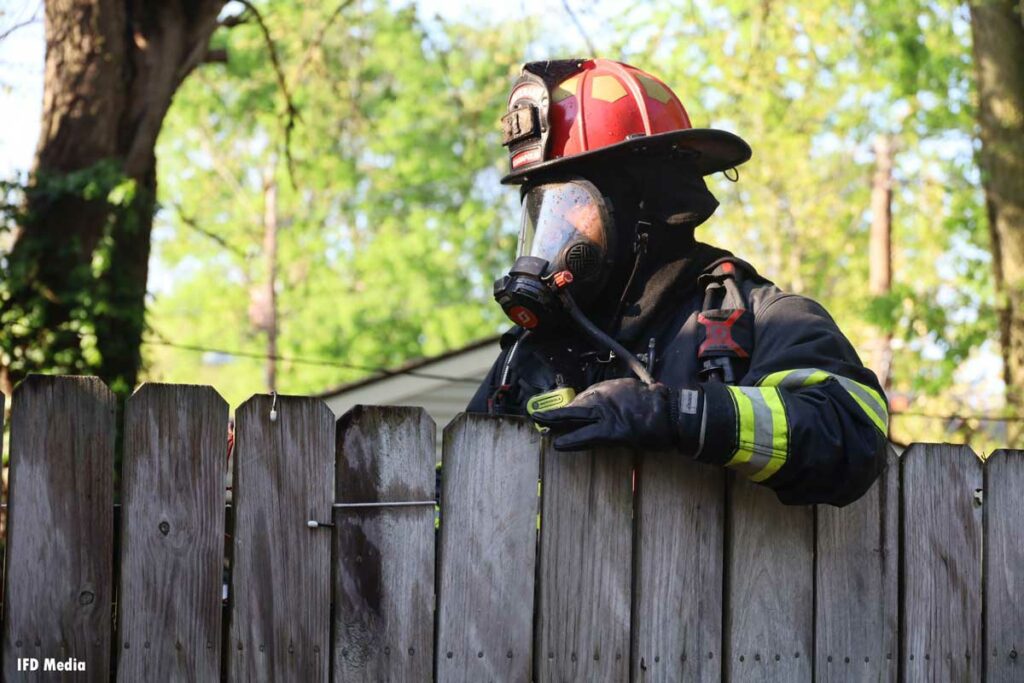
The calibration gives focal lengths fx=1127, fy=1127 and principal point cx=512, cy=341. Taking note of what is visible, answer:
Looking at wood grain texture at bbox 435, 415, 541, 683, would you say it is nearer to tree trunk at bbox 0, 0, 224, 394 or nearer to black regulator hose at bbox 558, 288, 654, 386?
black regulator hose at bbox 558, 288, 654, 386

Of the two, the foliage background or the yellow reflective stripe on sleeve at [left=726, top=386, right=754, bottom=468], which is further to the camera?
the foliage background

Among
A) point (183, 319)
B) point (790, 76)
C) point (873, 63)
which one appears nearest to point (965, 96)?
point (873, 63)

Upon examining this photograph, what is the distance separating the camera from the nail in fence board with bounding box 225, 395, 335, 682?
2408mm

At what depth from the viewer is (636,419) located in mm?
2504

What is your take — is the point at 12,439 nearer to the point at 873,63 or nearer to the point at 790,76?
the point at 873,63

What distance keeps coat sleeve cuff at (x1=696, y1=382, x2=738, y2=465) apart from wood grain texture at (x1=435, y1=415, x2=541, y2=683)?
0.40 meters

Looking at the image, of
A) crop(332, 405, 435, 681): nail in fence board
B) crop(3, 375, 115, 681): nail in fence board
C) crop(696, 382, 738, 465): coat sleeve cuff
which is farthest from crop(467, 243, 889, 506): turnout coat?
crop(3, 375, 115, 681): nail in fence board

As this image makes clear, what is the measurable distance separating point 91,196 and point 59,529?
453 centimetres

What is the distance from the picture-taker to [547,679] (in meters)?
2.61

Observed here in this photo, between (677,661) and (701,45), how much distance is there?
1335 centimetres

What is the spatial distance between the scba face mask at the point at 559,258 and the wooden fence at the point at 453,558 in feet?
2.40

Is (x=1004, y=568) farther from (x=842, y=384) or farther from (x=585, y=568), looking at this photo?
(x=585, y=568)

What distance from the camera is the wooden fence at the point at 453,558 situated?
92.0 inches

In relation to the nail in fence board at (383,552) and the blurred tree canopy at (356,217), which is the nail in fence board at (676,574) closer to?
the nail in fence board at (383,552)
